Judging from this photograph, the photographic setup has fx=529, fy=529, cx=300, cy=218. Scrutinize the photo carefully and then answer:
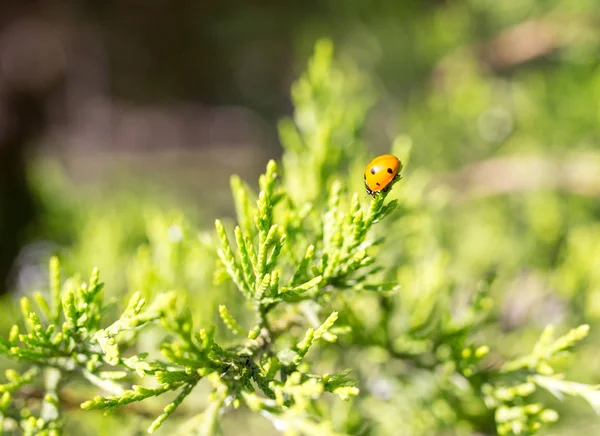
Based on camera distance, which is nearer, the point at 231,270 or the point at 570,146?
the point at 231,270

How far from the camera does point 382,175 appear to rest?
811mm

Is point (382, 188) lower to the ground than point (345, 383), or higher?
higher

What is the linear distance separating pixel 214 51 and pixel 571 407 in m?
5.70

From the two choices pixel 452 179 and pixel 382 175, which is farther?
pixel 452 179

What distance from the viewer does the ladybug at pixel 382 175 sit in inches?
31.7

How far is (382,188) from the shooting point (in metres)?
0.81

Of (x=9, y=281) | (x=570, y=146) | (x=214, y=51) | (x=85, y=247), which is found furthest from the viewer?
(x=214, y=51)

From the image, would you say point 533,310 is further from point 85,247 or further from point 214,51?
point 214,51

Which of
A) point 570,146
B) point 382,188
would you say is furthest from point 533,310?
point 382,188

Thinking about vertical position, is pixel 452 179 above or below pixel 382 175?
above

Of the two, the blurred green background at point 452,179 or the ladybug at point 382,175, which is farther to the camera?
the blurred green background at point 452,179

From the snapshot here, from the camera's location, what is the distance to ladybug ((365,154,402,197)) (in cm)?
81

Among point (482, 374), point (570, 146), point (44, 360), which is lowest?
point (482, 374)

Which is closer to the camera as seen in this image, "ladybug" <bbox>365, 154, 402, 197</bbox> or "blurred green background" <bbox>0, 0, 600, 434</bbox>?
"ladybug" <bbox>365, 154, 402, 197</bbox>
